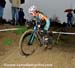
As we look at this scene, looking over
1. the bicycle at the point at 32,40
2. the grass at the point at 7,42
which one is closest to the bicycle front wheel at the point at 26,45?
the bicycle at the point at 32,40

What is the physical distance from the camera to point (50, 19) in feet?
8.82

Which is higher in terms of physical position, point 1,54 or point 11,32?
point 11,32

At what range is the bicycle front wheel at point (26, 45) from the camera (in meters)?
2.66

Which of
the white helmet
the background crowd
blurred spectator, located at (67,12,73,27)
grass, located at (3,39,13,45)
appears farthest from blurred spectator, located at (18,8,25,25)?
blurred spectator, located at (67,12,73,27)

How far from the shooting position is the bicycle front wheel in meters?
2.66

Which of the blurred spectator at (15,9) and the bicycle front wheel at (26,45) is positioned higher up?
the blurred spectator at (15,9)

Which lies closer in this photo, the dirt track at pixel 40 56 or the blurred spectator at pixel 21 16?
the dirt track at pixel 40 56

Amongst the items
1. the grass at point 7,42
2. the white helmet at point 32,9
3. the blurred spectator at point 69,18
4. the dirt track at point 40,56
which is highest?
the white helmet at point 32,9

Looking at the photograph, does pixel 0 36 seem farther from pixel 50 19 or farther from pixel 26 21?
A: pixel 50 19

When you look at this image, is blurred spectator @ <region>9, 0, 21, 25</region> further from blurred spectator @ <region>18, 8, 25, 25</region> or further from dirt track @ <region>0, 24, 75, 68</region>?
dirt track @ <region>0, 24, 75, 68</region>

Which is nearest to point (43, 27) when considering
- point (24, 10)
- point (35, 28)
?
point (35, 28)

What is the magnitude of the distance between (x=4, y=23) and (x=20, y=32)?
0.61ft

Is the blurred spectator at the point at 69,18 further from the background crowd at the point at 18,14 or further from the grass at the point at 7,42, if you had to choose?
the grass at the point at 7,42

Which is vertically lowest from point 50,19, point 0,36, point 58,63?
point 58,63
